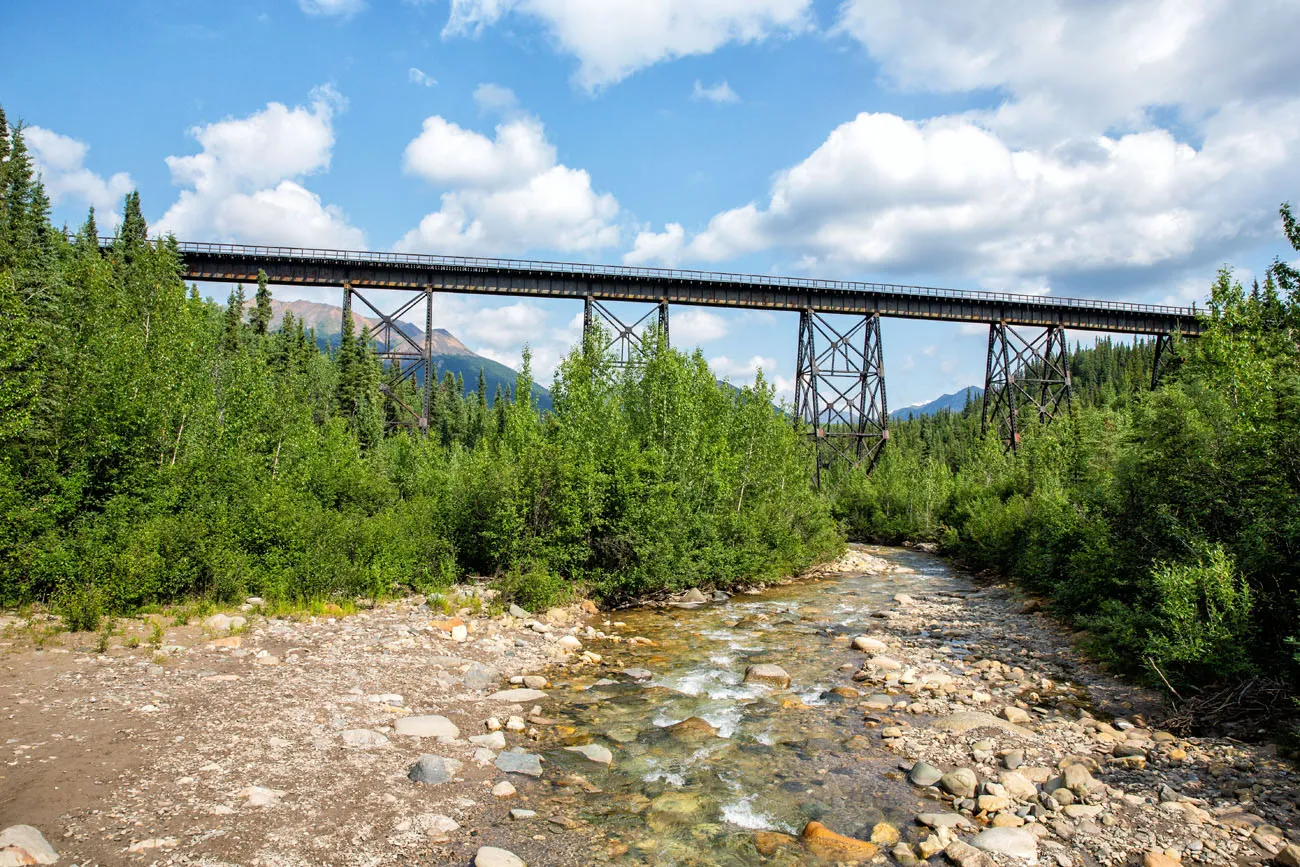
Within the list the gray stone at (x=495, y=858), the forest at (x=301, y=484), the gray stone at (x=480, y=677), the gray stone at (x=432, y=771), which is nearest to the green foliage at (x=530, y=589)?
the forest at (x=301, y=484)

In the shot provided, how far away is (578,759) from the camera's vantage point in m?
8.68

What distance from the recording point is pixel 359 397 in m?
54.2

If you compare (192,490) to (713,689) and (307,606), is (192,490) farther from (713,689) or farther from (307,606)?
(713,689)

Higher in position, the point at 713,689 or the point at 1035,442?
the point at 1035,442

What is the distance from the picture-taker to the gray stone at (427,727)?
865 centimetres

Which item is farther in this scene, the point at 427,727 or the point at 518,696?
the point at 518,696

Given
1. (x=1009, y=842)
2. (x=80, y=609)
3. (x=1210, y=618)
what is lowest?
(x=1009, y=842)

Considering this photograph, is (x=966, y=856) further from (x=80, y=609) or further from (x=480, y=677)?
(x=80, y=609)

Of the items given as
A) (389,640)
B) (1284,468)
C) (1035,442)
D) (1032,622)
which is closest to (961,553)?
(1035,442)

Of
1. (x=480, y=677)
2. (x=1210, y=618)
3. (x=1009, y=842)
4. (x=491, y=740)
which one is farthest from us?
(x=480, y=677)

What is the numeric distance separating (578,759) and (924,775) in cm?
428

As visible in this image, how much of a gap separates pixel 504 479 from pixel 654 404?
614 cm

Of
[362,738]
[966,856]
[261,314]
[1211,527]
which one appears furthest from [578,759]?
[261,314]

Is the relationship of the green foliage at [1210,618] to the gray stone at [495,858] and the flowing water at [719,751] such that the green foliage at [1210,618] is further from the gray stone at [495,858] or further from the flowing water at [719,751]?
the gray stone at [495,858]
